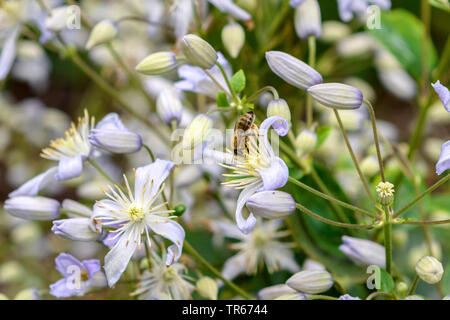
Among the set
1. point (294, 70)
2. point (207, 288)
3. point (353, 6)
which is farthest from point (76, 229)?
point (353, 6)

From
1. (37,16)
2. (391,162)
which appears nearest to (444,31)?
(391,162)

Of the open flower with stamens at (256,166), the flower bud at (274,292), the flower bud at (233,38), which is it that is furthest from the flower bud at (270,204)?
the flower bud at (233,38)

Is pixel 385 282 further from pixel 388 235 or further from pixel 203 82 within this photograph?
pixel 203 82

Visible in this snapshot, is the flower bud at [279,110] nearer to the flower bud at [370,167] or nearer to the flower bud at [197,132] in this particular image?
the flower bud at [197,132]

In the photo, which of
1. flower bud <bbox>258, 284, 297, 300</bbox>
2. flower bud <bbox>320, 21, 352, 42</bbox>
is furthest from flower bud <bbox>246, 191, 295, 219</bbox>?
flower bud <bbox>320, 21, 352, 42</bbox>

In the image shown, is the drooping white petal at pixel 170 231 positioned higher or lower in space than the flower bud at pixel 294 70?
lower

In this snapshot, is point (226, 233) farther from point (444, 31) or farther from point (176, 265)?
point (444, 31)
